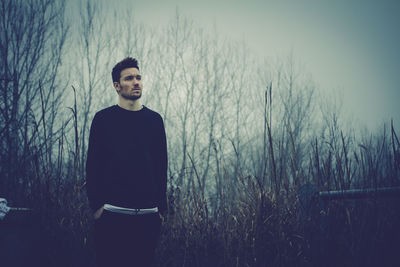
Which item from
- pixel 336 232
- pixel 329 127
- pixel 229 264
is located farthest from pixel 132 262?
pixel 329 127

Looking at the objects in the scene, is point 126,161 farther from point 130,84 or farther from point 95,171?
point 130,84

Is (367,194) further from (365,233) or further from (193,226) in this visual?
(193,226)

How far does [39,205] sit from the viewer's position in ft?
6.44

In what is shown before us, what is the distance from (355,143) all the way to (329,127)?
19 centimetres

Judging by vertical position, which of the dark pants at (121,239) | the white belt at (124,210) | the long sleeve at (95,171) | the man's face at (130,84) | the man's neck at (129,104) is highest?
the man's face at (130,84)

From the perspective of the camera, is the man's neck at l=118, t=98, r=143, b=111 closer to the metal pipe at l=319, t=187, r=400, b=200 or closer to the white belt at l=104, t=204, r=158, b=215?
the white belt at l=104, t=204, r=158, b=215

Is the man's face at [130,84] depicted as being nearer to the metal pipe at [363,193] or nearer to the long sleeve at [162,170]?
the long sleeve at [162,170]

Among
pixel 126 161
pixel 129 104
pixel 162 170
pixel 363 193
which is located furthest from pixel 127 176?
pixel 363 193

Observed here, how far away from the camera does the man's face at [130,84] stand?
4.96 feet

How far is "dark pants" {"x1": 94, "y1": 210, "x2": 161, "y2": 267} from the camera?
1.31m

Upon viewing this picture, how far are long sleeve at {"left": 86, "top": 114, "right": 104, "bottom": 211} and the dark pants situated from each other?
8 centimetres

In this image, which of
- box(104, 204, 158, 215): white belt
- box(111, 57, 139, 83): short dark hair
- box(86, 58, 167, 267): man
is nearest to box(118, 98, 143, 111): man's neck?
box(86, 58, 167, 267): man

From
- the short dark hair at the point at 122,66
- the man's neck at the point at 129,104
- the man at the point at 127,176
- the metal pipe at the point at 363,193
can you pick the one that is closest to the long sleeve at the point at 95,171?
the man at the point at 127,176

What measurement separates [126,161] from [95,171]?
15 cm
